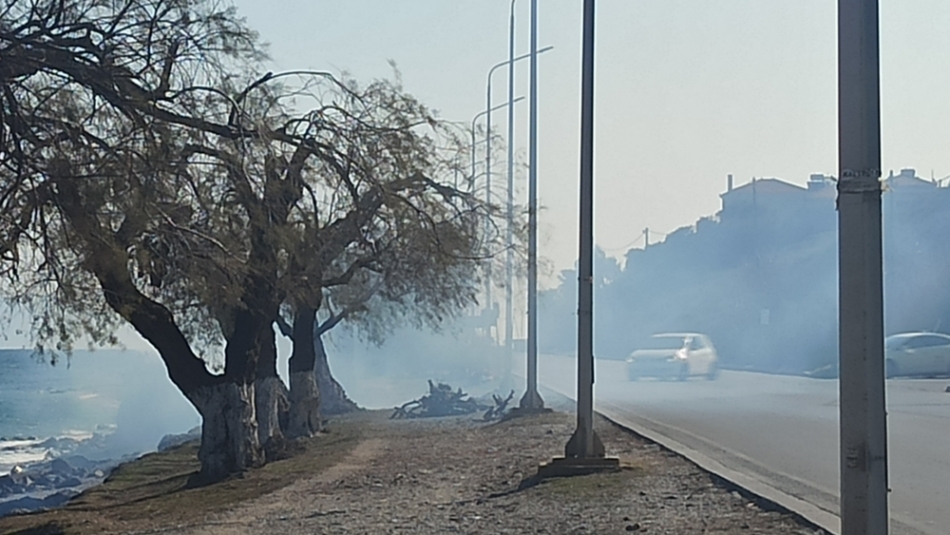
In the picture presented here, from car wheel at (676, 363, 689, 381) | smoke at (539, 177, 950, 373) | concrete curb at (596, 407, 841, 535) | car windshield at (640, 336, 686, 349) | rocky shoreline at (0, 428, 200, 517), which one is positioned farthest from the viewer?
smoke at (539, 177, 950, 373)

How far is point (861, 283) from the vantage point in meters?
5.53

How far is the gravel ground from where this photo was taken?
10812 mm

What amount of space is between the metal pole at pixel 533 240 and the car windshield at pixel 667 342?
13305mm

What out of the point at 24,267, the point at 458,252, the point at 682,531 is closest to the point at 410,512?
the point at 682,531

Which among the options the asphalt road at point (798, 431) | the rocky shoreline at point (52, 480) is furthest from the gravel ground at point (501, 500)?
the rocky shoreline at point (52, 480)

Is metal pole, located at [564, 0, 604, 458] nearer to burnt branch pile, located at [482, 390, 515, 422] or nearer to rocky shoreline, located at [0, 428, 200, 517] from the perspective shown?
burnt branch pile, located at [482, 390, 515, 422]

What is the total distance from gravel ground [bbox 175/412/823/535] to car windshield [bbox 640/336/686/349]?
20.5 m

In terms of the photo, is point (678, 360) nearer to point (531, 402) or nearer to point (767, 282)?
point (531, 402)

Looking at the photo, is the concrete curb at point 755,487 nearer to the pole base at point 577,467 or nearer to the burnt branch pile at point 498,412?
the pole base at point 577,467

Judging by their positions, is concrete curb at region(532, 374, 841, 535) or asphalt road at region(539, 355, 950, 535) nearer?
concrete curb at region(532, 374, 841, 535)

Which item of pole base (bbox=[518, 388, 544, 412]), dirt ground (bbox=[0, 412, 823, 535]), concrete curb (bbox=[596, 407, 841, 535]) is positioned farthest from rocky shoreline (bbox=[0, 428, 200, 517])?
concrete curb (bbox=[596, 407, 841, 535])

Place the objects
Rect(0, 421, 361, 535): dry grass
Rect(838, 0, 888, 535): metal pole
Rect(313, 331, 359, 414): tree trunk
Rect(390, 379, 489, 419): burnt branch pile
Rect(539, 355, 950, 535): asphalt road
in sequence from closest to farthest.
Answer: Rect(838, 0, 888, 535): metal pole, Rect(539, 355, 950, 535): asphalt road, Rect(0, 421, 361, 535): dry grass, Rect(390, 379, 489, 419): burnt branch pile, Rect(313, 331, 359, 414): tree trunk

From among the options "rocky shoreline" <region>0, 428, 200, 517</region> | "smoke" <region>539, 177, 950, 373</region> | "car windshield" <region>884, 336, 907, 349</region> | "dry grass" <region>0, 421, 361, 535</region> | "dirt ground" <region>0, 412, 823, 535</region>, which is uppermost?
"smoke" <region>539, 177, 950, 373</region>

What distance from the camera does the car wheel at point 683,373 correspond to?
129 ft
